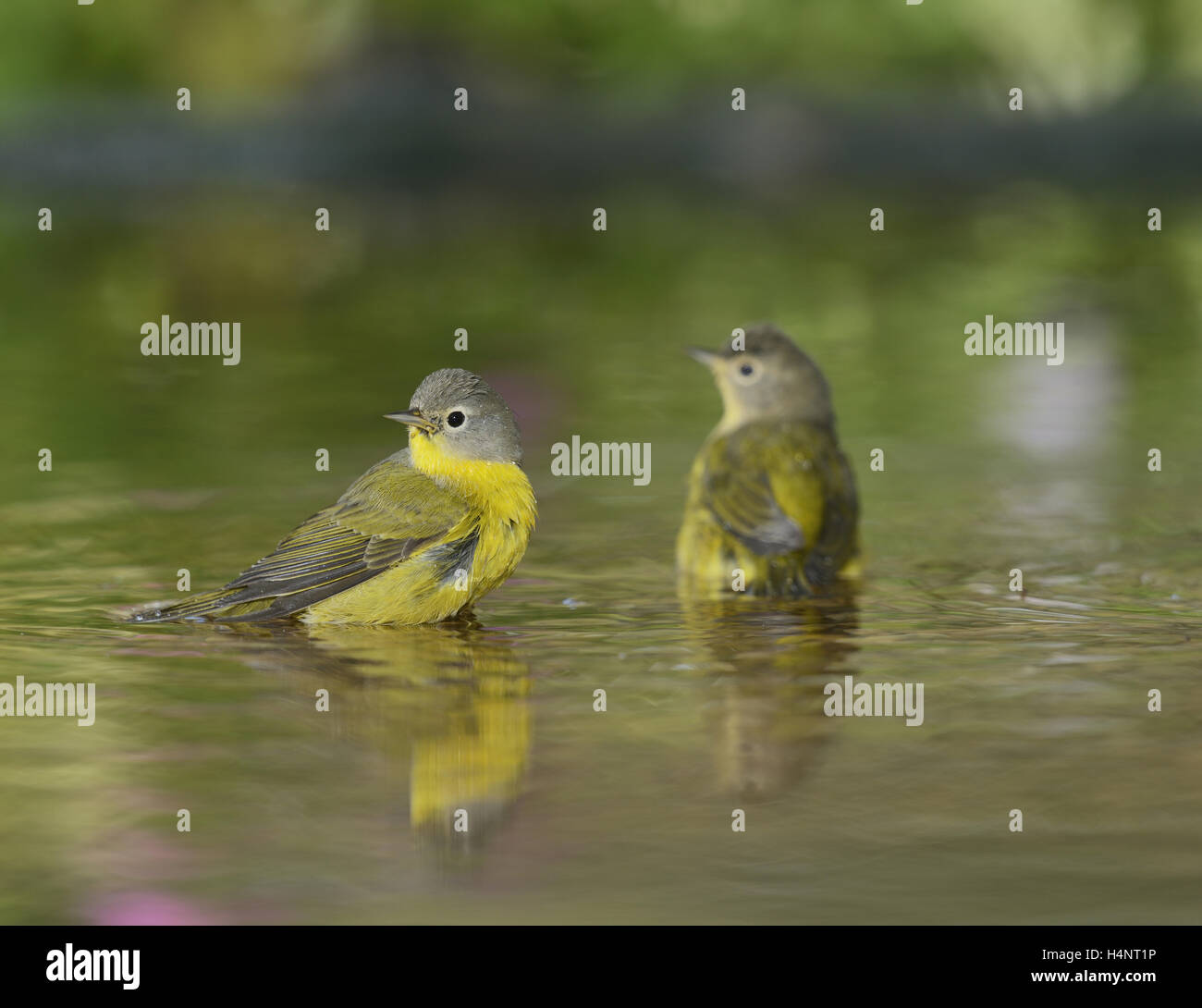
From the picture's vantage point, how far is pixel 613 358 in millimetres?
12461

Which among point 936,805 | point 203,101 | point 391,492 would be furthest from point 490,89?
point 936,805

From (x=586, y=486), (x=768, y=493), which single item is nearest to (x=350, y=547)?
(x=768, y=493)

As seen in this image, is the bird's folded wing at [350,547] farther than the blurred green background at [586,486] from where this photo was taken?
Yes

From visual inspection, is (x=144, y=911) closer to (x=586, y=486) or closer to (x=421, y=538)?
(x=421, y=538)

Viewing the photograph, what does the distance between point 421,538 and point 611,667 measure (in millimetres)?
747

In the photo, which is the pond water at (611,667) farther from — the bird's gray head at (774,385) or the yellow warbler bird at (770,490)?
the bird's gray head at (774,385)

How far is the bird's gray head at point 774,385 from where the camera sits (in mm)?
8094

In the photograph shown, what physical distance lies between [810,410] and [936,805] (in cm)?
353

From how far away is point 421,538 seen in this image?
6.23m

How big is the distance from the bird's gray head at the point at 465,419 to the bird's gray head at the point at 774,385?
1.95m

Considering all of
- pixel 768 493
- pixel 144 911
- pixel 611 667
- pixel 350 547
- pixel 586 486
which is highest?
pixel 586 486

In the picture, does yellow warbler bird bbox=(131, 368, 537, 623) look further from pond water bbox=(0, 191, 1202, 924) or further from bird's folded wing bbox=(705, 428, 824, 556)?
bird's folded wing bbox=(705, 428, 824, 556)

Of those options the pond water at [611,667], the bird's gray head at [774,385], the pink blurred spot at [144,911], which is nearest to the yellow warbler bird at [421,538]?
the pond water at [611,667]

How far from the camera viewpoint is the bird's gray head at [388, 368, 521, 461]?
6.38m
